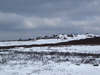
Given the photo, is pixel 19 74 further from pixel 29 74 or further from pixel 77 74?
pixel 77 74

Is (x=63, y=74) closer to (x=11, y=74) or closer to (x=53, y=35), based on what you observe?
(x=11, y=74)

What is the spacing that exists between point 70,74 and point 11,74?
317 centimetres

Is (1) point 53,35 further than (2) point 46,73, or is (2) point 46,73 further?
(1) point 53,35

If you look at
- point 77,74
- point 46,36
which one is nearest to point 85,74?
point 77,74

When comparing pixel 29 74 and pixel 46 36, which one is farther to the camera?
pixel 46 36

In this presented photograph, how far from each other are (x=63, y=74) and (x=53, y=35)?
8055 cm

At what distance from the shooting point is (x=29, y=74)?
1194cm

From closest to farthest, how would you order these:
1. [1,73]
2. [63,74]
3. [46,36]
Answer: [63,74] → [1,73] → [46,36]

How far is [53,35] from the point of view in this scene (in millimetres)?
92125

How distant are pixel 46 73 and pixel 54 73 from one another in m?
0.44

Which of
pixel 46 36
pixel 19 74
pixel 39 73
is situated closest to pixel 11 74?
pixel 19 74

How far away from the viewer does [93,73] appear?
12.0m

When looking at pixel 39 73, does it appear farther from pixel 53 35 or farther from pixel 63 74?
pixel 53 35

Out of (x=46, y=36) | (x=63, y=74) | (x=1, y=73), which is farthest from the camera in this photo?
(x=46, y=36)
